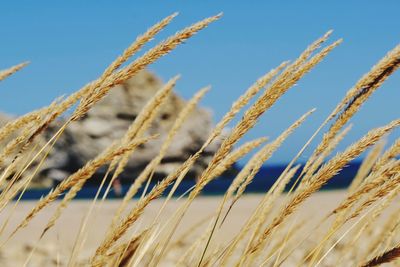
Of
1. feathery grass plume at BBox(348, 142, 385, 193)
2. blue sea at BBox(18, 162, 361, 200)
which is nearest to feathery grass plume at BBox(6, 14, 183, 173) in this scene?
feathery grass plume at BBox(348, 142, 385, 193)

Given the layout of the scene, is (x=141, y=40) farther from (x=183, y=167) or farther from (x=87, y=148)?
(x=87, y=148)

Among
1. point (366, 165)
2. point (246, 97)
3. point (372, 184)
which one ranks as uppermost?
point (246, 97)

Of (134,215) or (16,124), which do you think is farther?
(16,124)

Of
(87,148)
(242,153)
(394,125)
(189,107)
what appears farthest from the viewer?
(87,148)

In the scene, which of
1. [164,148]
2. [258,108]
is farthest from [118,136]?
[258,108]

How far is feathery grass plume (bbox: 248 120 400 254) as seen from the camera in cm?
134

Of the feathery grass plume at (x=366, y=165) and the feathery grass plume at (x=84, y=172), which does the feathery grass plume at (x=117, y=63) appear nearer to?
the feathery grass plume at (x=84, y=172)

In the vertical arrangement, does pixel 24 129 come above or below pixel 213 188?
above

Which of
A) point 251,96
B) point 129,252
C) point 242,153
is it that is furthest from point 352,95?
point 129,252

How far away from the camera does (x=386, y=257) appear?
1.23m

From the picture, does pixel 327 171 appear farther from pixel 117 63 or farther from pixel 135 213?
pixel 117 63

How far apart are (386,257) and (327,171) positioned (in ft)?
0.74

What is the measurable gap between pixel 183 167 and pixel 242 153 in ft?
1.45

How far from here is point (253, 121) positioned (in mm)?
1447
